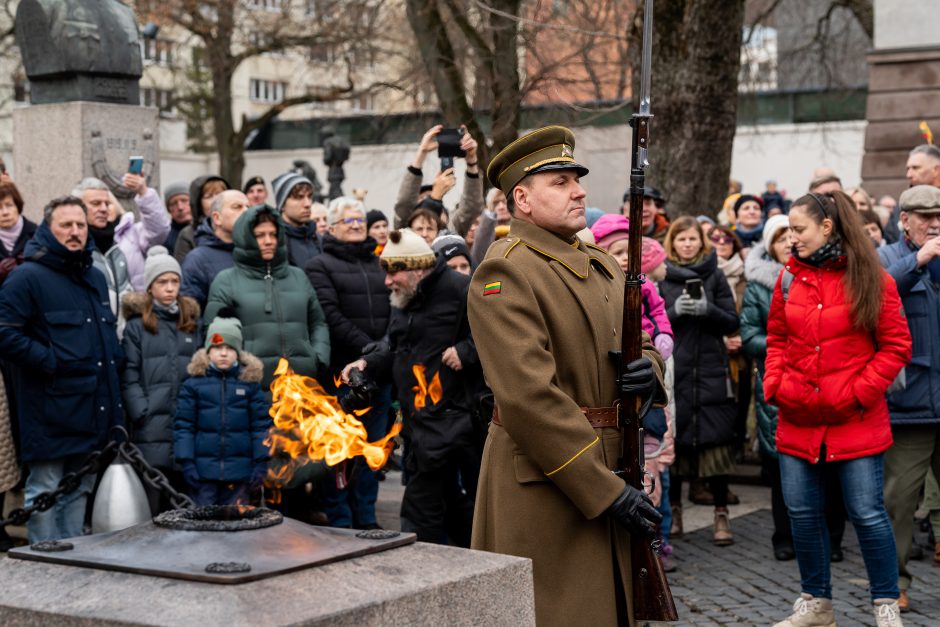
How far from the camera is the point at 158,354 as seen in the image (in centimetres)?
834

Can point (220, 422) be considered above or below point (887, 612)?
above

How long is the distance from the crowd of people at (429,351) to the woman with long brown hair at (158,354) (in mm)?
13

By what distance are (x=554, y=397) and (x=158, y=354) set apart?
453cm

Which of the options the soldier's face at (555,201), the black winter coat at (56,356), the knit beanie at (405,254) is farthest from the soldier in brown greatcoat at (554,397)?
the black winter coat at (56,356)

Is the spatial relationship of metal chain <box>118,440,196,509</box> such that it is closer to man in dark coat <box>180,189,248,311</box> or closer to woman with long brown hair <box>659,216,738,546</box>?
man in dark coat <box>180,189,248,311</box>

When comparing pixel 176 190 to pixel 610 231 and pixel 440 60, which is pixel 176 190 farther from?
pixel 440 60

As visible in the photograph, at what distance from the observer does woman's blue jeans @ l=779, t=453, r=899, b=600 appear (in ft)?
21.0

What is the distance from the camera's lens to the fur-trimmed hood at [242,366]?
315 inches

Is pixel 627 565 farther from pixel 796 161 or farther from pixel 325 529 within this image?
pixel 796 161

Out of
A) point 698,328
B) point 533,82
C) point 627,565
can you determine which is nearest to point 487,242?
point 698,328

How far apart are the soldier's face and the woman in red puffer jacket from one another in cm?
217

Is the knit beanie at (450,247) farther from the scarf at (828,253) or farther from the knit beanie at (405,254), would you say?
the scarf at (828,253)

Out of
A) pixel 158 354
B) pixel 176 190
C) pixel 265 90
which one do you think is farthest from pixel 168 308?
pixel 265 90

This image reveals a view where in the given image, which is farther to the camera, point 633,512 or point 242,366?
point 242,366
